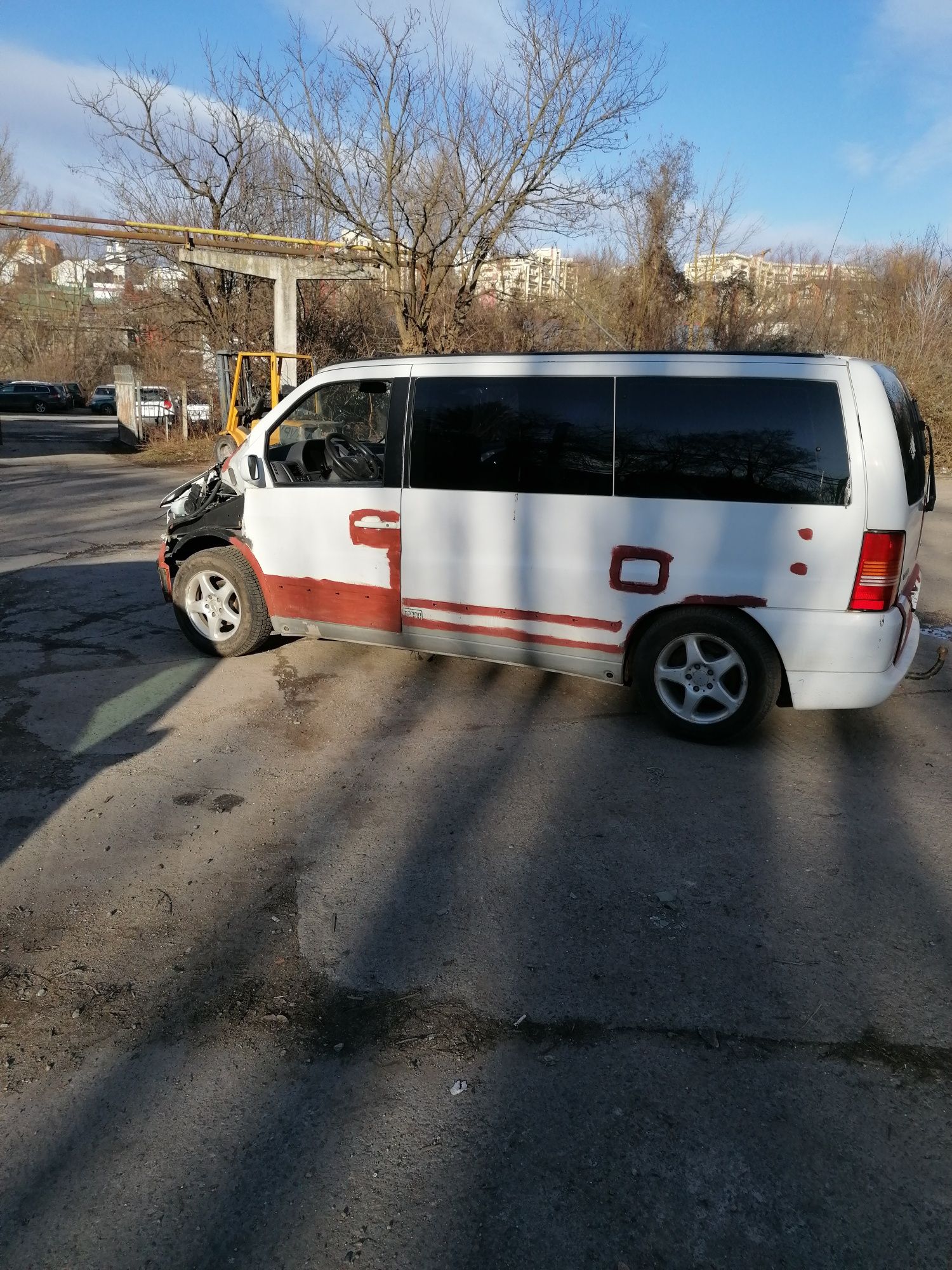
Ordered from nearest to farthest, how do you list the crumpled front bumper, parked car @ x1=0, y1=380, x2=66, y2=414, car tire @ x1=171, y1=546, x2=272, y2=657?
car tire @ x1=171, y1=546, x2=272, y2=657 < the crumpled front bumper < parked car @ x1=0, y1=380, x2=66, y2=414

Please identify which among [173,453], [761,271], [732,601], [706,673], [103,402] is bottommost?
[706,673]

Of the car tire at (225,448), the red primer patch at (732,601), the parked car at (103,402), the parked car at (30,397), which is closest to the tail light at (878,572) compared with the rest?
the red primer patch at (732,601)

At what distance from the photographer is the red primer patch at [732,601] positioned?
456 centimetres

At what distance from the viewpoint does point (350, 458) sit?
6078 millimetres

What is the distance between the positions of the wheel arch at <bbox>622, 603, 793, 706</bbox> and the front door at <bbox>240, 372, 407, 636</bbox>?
147 cm

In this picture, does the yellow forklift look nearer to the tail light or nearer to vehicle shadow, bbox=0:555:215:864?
vehicle shadow, bbox=0:555:215:864

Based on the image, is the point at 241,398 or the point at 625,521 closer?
the point at 625,521

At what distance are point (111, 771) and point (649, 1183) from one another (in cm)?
337

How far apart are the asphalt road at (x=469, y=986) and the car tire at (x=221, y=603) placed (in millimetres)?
744

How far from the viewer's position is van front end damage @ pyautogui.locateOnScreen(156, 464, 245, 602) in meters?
6.09

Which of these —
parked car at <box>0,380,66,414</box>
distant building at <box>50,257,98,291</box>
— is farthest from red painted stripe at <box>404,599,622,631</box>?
distant building at <box>50,257,98,291</box>

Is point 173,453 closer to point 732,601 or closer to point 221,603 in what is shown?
point 221,603

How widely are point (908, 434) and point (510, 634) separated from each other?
2.39 metres

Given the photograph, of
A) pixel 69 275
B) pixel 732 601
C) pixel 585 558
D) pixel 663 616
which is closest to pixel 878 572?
pixel 732 601
